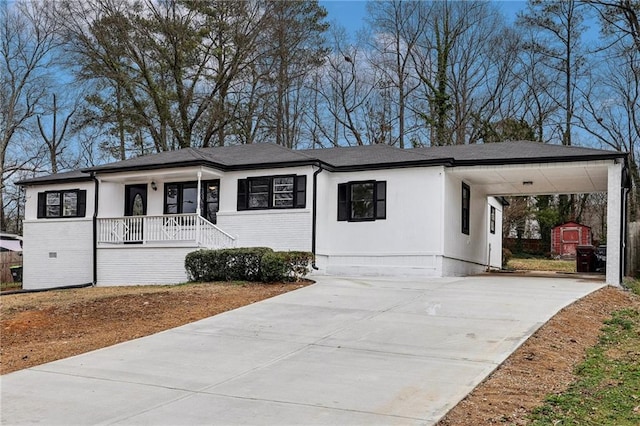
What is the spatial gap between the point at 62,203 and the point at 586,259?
19397 mm

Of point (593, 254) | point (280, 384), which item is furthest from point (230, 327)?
point (593, 254)

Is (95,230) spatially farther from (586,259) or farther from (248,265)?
(586,259)

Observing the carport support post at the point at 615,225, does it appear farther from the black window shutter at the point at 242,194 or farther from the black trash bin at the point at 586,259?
the black window shutter at the point at 242,194

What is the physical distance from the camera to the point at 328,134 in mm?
37562

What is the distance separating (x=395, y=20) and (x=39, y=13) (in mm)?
19626

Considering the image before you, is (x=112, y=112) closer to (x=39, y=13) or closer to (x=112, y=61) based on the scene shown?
(x=112, y=61)

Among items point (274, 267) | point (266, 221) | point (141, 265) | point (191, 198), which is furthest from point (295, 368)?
point (191, 198)

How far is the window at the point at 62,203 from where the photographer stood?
21.3 meters

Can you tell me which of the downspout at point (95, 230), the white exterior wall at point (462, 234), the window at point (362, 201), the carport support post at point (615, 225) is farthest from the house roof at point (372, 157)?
the downspout at point (95, 230)

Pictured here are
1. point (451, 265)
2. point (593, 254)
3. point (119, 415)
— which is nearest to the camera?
point (119, 415)

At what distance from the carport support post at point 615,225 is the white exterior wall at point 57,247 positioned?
15674 mm

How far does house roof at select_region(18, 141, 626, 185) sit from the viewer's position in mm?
16688

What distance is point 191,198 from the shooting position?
65.8 feet

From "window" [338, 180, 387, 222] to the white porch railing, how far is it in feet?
11.4
